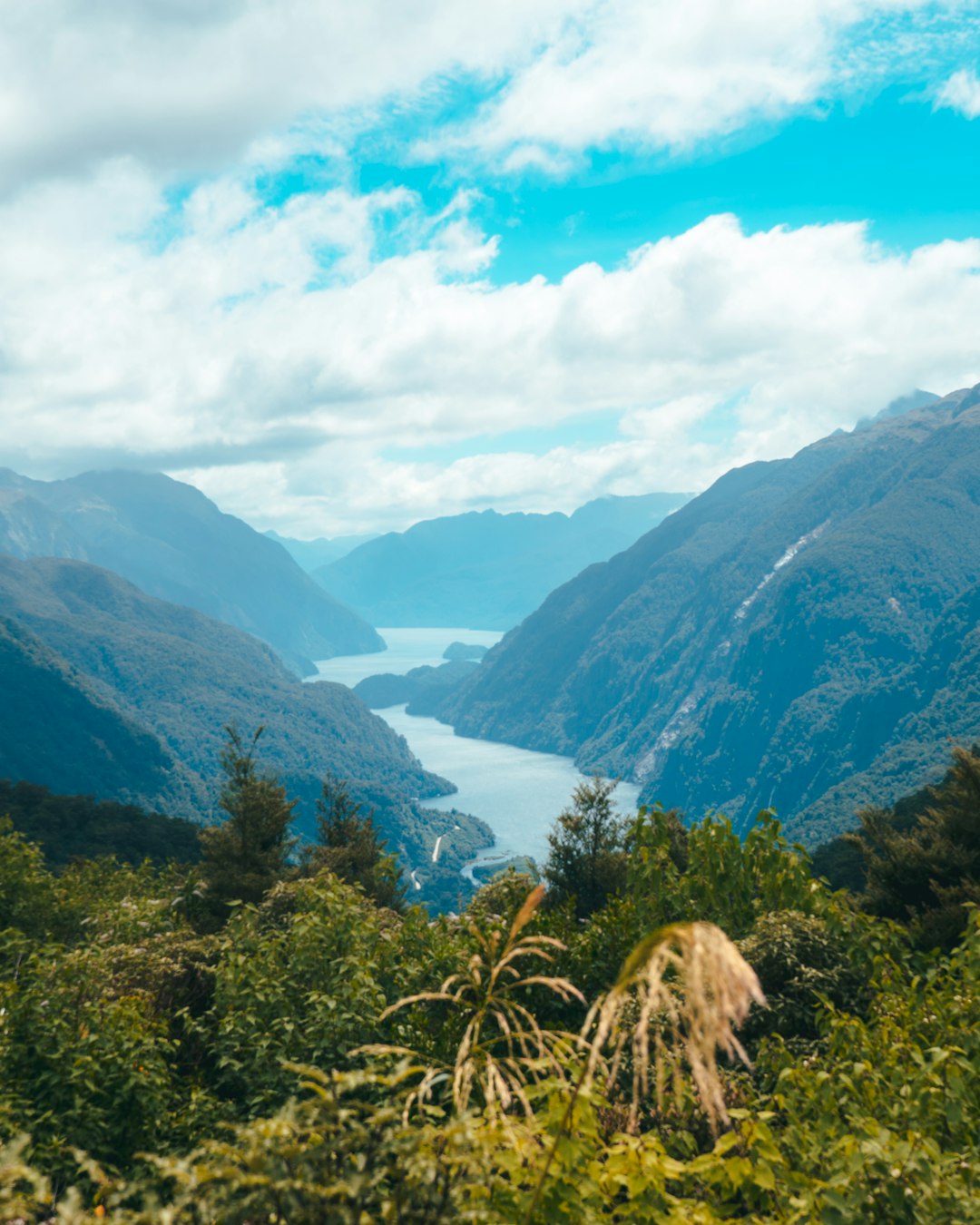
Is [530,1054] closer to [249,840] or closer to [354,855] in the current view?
[249,840]

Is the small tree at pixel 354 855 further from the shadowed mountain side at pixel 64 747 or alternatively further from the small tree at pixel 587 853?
the shadowed mountain side at pixel 64 747

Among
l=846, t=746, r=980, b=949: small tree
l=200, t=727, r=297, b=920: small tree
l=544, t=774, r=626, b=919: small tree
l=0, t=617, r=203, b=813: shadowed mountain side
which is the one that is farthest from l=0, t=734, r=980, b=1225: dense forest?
l=0, t=617, r=203, b=813: shadowed mountain side

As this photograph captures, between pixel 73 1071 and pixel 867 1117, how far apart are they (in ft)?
22.5

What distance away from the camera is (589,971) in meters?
10.5

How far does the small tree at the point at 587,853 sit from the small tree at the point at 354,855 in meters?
6.45

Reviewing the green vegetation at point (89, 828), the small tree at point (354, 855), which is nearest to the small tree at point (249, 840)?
the small tree at point (354, 855)

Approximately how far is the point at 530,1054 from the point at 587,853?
24.5m

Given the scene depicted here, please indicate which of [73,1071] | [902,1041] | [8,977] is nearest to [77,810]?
[8,977]

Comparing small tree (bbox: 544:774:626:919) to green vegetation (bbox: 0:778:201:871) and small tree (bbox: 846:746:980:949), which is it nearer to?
small tree (bbox: 846:746:980:949)

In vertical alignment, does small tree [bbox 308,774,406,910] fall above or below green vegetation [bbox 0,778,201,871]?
above

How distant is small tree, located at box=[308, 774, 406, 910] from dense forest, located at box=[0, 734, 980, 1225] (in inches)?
624

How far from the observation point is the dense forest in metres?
3.45

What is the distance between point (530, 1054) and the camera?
8820 millimetres

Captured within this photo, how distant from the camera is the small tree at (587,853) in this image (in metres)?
30.7
